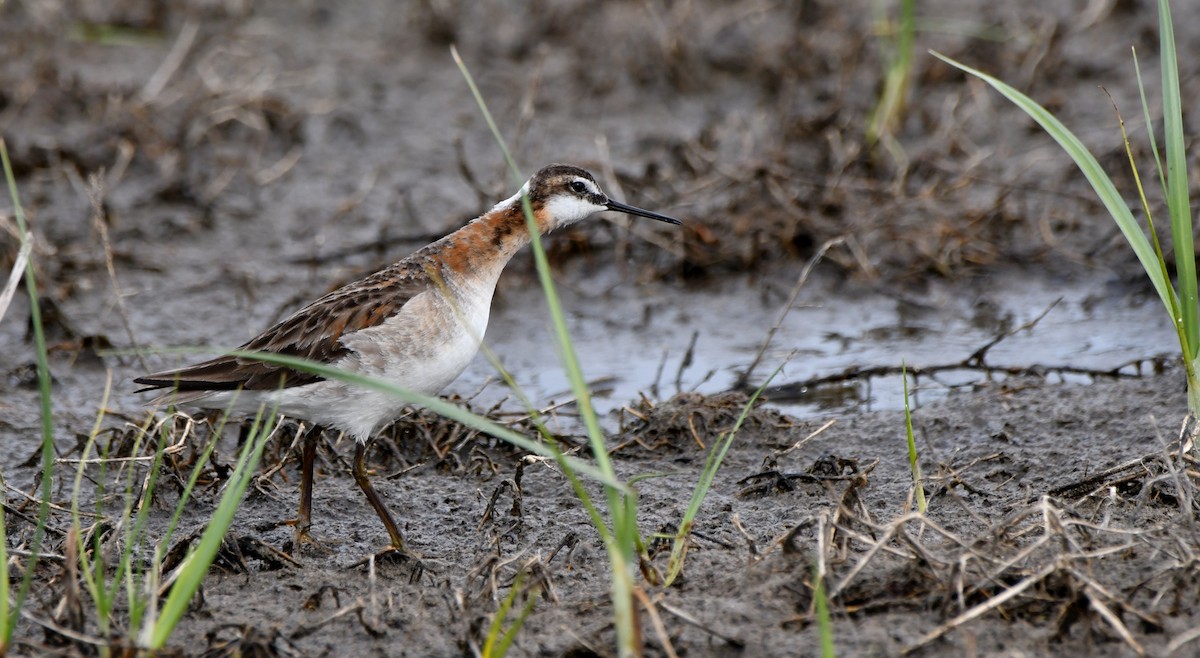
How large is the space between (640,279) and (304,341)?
9.47 feet

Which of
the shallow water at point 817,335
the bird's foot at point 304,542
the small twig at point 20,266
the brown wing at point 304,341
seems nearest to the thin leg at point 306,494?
the bird's foot at point 304,542

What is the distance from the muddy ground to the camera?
12.6 ft

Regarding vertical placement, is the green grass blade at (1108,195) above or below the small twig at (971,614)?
above

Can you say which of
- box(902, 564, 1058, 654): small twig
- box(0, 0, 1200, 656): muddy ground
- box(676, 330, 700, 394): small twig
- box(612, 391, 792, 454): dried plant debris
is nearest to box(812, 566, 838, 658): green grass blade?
box(0, 0, 1200, 656): muddy ground

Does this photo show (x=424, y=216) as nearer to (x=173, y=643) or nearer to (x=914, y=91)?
(x=914, y=91)

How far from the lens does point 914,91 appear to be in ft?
29.0

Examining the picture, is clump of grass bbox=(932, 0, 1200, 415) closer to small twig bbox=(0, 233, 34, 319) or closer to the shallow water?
the shallow water

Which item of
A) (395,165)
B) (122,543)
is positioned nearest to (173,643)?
(122,543)

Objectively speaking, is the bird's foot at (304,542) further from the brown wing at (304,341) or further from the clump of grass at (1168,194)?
the clump of grass at (1168,194)

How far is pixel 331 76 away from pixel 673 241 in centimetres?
329

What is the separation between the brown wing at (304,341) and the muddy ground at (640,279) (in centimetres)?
39

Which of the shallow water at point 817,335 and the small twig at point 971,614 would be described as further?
the shallow water at point 817,335

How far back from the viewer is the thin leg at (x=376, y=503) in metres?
4.52

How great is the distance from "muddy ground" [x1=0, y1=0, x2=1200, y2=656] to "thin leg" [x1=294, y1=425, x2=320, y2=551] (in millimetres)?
89
